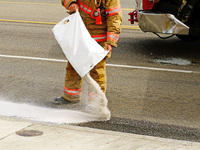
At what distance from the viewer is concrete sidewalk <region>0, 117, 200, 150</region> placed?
4301mm

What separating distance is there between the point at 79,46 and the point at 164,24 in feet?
10.8

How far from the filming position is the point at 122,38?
10523mm

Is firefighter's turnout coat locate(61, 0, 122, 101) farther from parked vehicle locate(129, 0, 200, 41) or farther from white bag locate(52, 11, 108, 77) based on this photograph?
parked vehicle locate(129, 0, 200, 41)

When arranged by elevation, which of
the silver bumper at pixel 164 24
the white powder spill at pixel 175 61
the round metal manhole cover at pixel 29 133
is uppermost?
the silver bumper at pixel 164 24

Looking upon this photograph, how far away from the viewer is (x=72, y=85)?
583cm

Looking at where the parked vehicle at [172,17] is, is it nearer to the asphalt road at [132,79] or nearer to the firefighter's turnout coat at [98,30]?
the asphalt road at [132,79]

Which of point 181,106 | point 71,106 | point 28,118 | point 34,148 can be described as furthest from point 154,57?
point 34,148

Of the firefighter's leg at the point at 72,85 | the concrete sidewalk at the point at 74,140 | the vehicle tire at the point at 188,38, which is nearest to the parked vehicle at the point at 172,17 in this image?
the vehicle tire at the point at 188,38

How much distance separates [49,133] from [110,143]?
640mm

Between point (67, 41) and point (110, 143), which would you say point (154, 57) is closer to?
point (67, 41)

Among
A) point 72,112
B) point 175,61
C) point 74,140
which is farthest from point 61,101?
point 175,61

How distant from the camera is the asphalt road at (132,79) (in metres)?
5.51

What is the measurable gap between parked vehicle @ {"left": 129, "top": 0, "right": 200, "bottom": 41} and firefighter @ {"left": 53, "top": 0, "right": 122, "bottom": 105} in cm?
278

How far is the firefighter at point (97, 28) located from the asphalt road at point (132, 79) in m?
0.39
